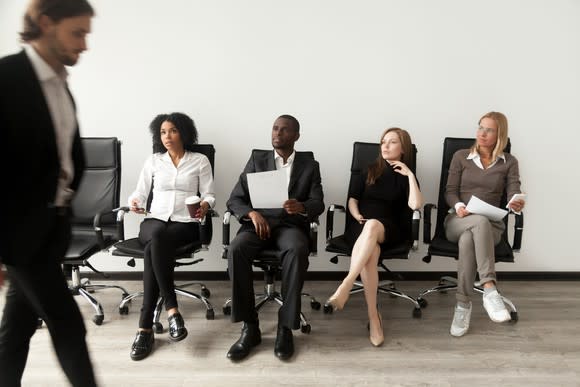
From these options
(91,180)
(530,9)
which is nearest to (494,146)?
(530,9)

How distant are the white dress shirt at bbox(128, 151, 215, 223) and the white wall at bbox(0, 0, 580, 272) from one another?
423 millimetres

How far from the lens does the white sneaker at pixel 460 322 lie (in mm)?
2381

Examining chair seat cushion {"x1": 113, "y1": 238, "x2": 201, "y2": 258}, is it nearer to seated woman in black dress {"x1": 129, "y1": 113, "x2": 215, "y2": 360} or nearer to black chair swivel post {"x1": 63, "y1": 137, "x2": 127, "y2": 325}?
seated woman in black dress {"x1": 129, "y1": 113, "x2": 215, "y2": 360}

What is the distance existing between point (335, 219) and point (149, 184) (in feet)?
4.76

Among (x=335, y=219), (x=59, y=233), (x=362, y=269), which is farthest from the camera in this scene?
(x=335, y=219)

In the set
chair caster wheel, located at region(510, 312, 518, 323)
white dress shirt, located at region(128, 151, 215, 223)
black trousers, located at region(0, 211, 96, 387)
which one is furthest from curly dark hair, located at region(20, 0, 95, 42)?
chair caster wheel, located at region(510, 312, 518, 323)

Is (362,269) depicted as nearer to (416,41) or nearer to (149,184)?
(149,184)

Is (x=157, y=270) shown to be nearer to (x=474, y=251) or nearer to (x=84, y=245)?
(x=84, y=245)

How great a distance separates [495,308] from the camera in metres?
2.34

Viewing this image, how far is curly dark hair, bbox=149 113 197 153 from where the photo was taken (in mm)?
2752

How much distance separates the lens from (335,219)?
10.5 ft

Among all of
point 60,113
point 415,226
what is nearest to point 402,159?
point 415,226

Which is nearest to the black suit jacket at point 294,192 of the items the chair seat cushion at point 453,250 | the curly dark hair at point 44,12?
the chair seat cushion at point 453,250

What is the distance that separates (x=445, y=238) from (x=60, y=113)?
2.43 m
